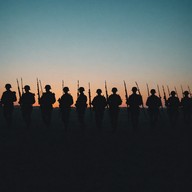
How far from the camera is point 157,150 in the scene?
9766 millimetres

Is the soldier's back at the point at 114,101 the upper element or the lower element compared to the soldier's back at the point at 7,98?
lower

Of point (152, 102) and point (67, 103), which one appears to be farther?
point (152, 102)

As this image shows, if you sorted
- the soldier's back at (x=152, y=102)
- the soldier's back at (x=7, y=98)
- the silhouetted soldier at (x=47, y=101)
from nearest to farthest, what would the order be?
the soldier's back at (x=7, y=98), the silhouetted soldier at (x=47, y=101), the soldier's back at (x=152, y=102)

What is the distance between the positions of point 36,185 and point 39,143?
528cm

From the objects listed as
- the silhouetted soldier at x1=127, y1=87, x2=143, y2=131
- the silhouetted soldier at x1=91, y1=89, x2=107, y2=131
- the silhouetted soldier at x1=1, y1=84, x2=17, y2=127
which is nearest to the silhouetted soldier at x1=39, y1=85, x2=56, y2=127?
the silhouetted soldier at x1=1, y1=84, x2=17, y2=127

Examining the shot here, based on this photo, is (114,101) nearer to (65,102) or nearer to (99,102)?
(99,102)

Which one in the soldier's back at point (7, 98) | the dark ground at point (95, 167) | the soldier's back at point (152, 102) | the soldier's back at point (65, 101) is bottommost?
the dark ground at point (95, 167)

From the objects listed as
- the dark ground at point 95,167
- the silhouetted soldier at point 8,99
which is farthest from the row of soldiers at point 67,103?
the dark ground at point 95,167

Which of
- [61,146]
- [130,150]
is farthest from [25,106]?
[130,150]

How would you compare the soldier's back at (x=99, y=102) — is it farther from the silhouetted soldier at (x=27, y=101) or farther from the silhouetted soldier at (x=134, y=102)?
the silhouetted soldier at (x=27, y=101)

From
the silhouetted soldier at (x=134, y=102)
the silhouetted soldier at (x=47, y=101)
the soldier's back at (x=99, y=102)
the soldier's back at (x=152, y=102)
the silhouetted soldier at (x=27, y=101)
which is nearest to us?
the silhouetted soldier at (x=27, y=101)

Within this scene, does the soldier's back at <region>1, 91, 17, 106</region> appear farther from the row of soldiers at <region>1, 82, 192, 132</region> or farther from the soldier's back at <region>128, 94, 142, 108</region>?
the soldier's back at <region>128, 94, 142, 108</region>

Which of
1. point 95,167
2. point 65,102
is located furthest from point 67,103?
point 95,167

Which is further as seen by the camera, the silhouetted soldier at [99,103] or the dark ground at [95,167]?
the silhouetted soldier at [99,103]
